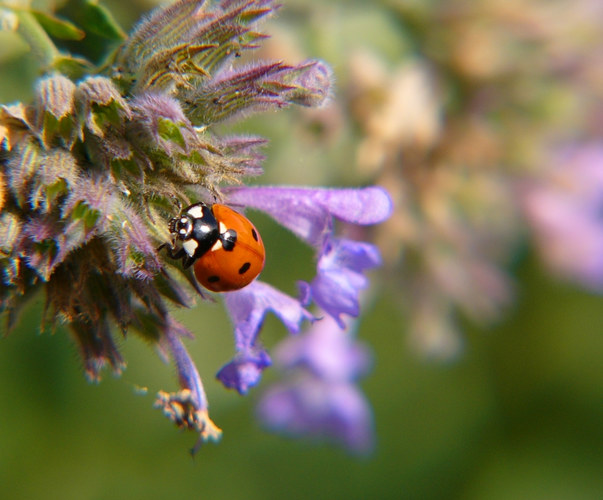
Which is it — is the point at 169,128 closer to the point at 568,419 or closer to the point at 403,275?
the point at 403,275

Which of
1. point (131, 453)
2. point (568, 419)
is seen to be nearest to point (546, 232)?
point (568, 419)

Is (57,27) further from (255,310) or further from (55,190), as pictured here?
(255,310)

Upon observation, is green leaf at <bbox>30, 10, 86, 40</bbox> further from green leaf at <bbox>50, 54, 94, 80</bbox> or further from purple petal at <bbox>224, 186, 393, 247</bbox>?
purple petal at <bbox>224, 186, 393, 247</bbox>

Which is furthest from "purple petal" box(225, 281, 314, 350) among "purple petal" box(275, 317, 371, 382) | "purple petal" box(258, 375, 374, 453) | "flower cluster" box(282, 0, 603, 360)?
"purple petal" box(258, 375, 374, 453)

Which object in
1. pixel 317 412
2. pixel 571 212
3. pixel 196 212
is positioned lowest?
pixel 317 412

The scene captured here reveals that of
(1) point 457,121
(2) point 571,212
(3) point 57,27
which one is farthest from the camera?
(2) point 571,212

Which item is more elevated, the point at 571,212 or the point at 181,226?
the point at 181,226

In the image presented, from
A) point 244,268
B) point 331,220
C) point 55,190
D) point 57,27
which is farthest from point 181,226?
point 57,27
